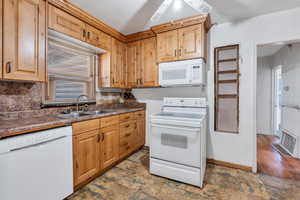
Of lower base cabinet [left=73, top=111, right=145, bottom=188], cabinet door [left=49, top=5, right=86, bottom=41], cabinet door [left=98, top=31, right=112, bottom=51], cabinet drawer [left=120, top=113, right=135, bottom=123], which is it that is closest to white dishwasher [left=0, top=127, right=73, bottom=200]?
lower base cabinet [left=73, top=111, right=145, bottom=188]

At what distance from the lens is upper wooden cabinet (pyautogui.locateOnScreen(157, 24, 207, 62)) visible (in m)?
2.12

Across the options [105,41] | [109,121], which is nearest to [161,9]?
[105,41]

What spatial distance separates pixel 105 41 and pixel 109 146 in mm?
1786

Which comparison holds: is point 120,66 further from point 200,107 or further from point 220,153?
point 220,153

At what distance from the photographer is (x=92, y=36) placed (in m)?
2.11

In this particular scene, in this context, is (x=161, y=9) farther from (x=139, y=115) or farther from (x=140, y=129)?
(x=140, y=129)

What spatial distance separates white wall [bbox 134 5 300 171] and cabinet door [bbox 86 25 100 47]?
1.96 m

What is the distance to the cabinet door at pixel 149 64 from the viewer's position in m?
2.62

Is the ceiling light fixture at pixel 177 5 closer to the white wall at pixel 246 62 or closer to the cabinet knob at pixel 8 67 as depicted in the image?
the white wall at pixel 246 62

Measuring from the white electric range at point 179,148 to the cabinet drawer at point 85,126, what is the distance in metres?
0.80

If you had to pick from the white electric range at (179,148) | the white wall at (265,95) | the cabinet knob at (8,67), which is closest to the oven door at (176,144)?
the white electric range at (179,148)

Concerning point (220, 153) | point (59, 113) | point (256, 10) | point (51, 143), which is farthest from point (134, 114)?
point (256, 10)

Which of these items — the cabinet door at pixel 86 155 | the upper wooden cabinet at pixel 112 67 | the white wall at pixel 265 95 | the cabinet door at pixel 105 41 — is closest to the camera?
the cabinet door at pixel 86 155

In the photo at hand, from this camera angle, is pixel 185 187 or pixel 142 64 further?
pixel 142 64
